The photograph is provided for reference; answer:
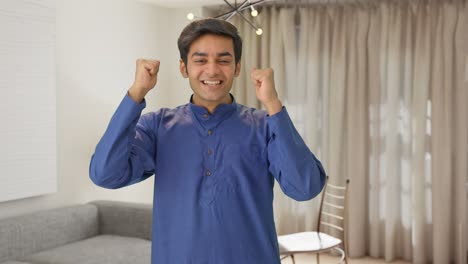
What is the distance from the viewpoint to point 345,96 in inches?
202

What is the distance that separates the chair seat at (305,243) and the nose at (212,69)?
8.76 ft

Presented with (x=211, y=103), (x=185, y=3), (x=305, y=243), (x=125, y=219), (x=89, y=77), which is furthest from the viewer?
(x=185, y=3)

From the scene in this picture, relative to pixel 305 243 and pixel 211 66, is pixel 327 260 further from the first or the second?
pixel 211 66

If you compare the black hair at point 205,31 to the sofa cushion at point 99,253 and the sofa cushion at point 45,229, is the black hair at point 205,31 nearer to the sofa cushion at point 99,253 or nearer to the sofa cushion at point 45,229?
the sofa cushion at point 99,253

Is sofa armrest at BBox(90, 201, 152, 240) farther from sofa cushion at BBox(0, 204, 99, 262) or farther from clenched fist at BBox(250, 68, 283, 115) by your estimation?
clenched fist at BBox(250, 68, 283, 115)

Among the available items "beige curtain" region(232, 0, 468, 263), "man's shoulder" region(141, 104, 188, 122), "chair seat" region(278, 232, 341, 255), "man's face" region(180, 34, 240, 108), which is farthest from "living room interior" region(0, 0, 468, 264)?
"man's face" region(180, 34, 240, 108)

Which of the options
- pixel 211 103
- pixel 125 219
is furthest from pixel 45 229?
pixel 211 103

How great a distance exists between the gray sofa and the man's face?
2407 mm

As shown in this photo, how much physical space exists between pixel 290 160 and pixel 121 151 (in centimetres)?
37

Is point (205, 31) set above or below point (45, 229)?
above

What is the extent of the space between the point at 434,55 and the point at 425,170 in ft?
3.33

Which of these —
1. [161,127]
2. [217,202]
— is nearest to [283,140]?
[217,202]

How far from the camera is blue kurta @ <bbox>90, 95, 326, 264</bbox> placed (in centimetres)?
122

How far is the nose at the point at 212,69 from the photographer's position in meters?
1.27
